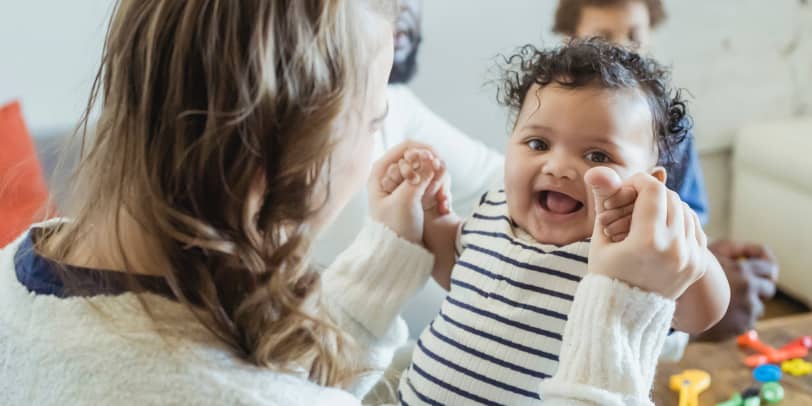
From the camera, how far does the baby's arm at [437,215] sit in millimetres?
1057

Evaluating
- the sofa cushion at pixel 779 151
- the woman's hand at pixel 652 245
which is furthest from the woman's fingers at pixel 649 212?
the sofa cushion at pixel 779 151

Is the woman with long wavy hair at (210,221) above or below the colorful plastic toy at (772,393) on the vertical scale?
above

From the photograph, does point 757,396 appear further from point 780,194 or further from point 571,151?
point 780,194

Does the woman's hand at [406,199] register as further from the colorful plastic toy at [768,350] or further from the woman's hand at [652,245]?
the colorful plastic toy at [768,350]

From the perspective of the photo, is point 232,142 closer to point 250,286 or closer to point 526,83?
point 250,286

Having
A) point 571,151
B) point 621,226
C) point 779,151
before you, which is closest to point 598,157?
point 571,151

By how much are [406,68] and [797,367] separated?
1070 millimetres

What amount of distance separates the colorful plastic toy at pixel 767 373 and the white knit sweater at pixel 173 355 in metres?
0.42

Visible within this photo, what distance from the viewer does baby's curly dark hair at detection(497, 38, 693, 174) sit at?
93 cm

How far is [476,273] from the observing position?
3.26 feet

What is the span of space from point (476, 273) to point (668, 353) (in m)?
0.40

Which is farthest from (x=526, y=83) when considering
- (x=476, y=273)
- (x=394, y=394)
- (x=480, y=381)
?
(x=394, y=394)

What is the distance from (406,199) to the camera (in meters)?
1.04

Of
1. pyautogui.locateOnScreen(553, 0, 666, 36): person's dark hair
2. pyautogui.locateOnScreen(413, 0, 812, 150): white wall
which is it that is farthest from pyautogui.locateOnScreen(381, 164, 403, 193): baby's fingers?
pyautogui.locateOnScreen(413, 0, 812, 150): white wall
